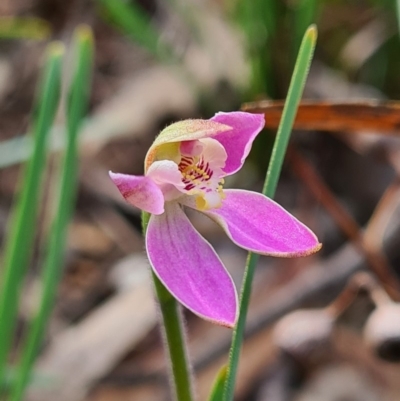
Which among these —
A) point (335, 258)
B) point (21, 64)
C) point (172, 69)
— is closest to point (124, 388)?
point (335, 258)

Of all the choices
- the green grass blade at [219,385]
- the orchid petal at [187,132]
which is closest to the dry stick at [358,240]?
the green grass blade at [219,385]

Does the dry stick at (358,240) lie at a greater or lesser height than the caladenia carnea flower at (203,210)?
lesser

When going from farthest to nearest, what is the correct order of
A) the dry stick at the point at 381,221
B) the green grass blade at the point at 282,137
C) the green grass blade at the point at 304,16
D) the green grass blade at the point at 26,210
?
the green grass blade at the point at 304,16 → the dry stick at the point at 381,221 → the green grass blade at the point at 26,210 → the green grass blade at the point at 282,137

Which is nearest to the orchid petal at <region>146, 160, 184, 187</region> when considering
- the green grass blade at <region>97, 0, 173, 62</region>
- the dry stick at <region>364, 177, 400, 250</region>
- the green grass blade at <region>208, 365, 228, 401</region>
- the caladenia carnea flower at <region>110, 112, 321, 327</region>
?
the caladenia carnea flower at <region>110, 112, 321, 327</region>

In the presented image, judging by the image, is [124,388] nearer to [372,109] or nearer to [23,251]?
[23,251]

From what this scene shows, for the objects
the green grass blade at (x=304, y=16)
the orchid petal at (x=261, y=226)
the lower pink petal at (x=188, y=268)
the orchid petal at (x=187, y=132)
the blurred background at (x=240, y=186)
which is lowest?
the blurred background at (x=240, y=186)

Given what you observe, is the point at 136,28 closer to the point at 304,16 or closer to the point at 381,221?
the point at 304,16

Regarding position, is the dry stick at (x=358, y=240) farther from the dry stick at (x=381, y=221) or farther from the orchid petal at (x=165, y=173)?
the orchid petal at (x=165, y=173)
